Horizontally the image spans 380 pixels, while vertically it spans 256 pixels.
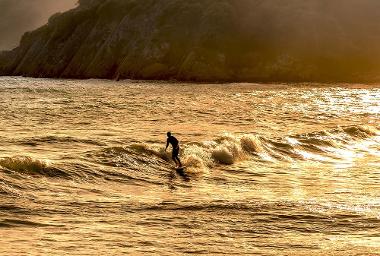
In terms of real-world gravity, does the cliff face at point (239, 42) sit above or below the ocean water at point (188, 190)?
above

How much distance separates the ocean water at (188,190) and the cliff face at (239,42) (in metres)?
95.3

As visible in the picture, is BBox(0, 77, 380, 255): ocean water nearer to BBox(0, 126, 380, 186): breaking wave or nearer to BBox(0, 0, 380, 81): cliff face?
BBox(0, 126, 380, 186): breaking wave

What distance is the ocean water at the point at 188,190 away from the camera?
14.9 m

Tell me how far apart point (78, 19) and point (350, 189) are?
178208 mm

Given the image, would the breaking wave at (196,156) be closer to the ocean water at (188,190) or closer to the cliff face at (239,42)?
the ocean water at (188,190)

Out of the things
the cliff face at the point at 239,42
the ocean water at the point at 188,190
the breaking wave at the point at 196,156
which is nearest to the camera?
the ocean water at the point at 188,190

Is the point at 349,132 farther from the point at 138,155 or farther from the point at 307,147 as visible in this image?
the point at 138,155

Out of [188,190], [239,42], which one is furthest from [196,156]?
[239,42]

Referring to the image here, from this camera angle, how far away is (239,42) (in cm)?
14975

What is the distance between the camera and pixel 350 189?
22328mm

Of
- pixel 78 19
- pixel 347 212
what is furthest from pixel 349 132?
pixel 78 19

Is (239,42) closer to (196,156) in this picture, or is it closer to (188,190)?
(196,156)

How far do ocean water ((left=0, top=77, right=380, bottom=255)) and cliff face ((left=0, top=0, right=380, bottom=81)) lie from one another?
95297 millimetres

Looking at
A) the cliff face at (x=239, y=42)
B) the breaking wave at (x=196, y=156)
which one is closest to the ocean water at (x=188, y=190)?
the breaking wave at (x=196, y=156)
